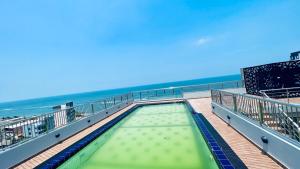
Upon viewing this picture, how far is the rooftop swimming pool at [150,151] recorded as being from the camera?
4391 millimetres

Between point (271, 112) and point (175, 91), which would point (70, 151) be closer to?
point (271, 112)

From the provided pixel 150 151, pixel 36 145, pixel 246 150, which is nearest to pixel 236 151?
pixel 246 150

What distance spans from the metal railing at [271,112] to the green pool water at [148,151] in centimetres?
139

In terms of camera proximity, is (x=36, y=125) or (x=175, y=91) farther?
(x=175, y=91)

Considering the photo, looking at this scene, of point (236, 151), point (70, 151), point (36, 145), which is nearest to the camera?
point (236, 151)

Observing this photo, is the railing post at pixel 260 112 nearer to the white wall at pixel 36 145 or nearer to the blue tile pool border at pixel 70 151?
the blue tile pool border at pixel 70 151

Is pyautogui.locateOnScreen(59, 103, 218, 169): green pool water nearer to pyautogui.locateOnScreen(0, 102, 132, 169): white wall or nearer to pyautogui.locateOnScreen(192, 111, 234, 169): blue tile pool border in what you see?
pyautogui.locateOnScreen(192, 111, 234, 169): blue tile pool border

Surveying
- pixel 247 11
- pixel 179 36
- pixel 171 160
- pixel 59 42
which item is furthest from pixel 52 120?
pixel 179 36

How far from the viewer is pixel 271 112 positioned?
4043 mm

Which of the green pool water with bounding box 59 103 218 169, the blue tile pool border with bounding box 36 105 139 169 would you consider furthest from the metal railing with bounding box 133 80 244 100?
the blue tile pool border with bounding box 36 105 139 169

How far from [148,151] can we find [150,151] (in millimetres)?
58

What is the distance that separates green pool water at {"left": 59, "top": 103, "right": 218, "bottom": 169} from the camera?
4.44m

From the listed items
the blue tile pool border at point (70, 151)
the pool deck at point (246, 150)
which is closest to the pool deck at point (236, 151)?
the pool deck at point (246, 150)

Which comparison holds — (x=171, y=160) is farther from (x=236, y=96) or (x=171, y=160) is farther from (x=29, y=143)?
(x=29, y=143)
